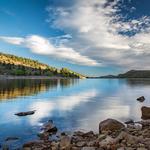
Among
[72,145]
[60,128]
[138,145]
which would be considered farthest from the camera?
[60,128]

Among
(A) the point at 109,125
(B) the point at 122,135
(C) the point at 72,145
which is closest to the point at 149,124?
(A) the point at 109,125

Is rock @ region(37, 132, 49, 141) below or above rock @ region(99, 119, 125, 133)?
below

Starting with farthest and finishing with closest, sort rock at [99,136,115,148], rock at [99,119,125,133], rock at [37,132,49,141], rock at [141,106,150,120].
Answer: rock at [141,106,150,120], rock at [99,119,125,133], rock at [37,132,49,141], rock at [99,136,115,148]

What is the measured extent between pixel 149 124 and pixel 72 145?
17.4m

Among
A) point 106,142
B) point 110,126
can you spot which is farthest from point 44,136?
point 106,142

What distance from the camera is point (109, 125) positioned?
3447 centimetres

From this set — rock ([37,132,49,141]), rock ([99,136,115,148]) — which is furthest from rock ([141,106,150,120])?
rock ([99,136,115,148])

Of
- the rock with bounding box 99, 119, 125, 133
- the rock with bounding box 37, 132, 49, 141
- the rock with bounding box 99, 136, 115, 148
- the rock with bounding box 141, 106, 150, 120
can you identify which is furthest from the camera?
the rock with bounding box 141, 106, 150, 120

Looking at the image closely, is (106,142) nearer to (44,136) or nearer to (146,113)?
(44,136)

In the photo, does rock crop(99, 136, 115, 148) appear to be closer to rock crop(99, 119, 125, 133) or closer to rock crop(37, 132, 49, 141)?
rock crop(37, 132, 49, 141)

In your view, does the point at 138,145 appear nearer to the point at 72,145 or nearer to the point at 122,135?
the point at 122,135

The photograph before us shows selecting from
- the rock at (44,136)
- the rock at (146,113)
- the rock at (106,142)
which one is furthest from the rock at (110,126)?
the rock at (146,113)

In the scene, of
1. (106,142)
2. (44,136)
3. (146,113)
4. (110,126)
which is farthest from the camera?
(146,113)

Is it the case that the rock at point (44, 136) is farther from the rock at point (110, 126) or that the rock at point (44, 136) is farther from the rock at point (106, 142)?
the rock at point (106, 142)
